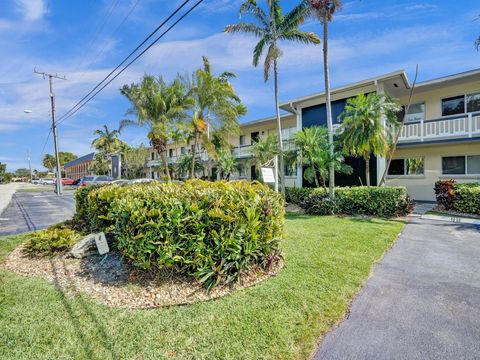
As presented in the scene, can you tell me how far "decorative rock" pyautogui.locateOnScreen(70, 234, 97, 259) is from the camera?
541cm

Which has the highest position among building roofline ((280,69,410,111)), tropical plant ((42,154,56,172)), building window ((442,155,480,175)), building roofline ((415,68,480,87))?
tropical plant ((42,154,56,172))

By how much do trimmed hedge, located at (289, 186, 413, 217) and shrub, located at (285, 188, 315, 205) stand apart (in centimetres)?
71

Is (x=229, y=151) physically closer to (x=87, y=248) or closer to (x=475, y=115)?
(x=475, y=115)

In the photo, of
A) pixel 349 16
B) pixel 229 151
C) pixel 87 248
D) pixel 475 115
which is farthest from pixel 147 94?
pixel 475 115

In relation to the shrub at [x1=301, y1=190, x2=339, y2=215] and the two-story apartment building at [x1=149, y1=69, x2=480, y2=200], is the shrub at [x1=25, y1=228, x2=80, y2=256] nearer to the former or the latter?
the shrub at [x1=301, y1=190, x2=339, y2=215]

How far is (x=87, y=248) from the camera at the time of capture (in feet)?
18.2

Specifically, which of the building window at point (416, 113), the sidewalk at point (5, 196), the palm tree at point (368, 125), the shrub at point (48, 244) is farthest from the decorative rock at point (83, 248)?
the building window at point (416, 113)

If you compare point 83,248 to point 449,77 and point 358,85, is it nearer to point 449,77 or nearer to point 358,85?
point 358,85

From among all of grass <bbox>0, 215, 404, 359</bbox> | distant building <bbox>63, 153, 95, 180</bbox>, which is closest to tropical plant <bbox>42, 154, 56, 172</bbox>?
distant building <bbox>63, 153, 95, 180</bbox>

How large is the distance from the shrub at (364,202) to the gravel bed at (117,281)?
23.6 feet

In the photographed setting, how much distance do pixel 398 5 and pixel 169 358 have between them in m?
10.6

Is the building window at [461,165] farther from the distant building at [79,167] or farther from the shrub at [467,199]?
the distant building at [79,167]

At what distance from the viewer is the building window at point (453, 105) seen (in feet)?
45.4

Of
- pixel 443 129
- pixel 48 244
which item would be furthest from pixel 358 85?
pixel 48 244
